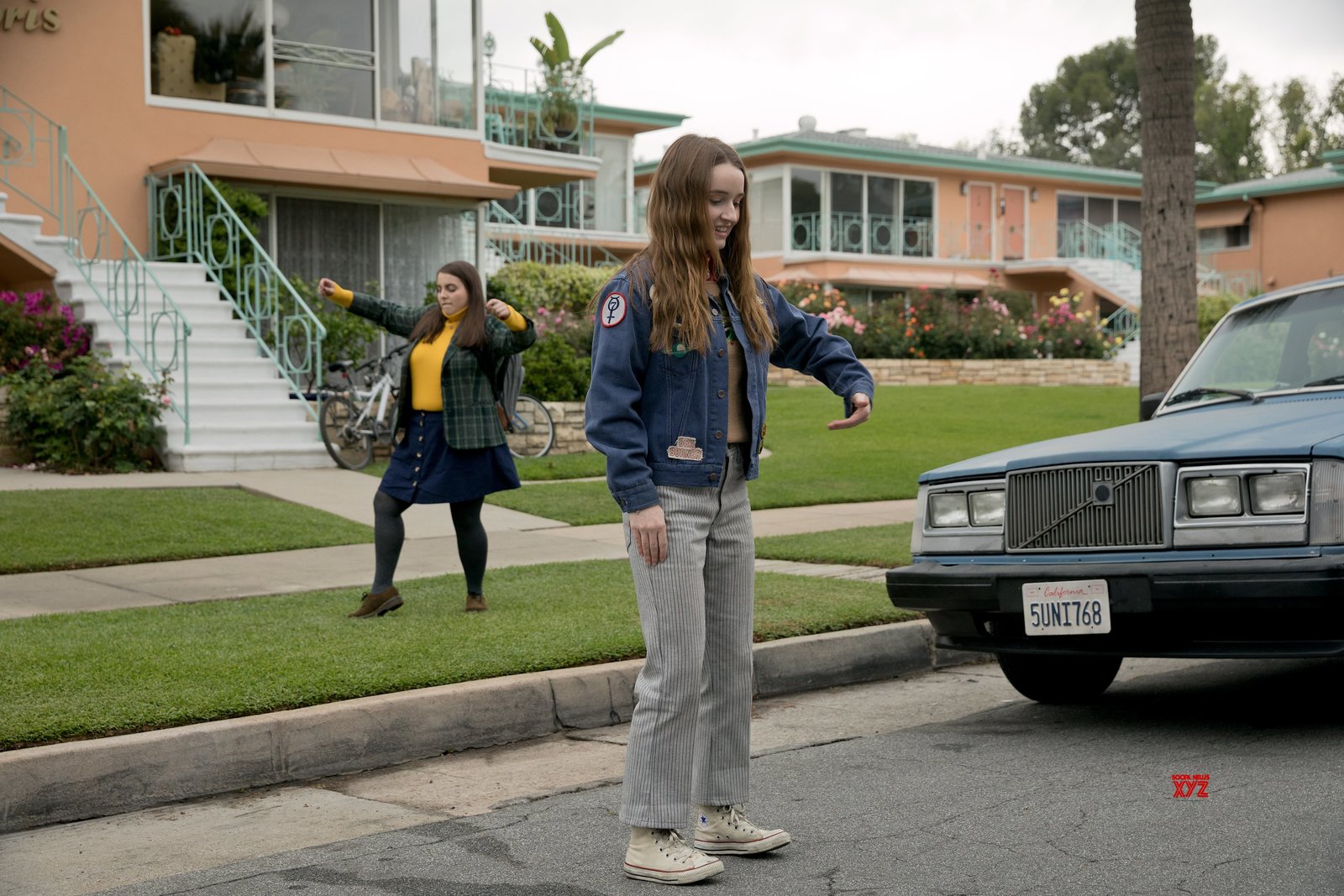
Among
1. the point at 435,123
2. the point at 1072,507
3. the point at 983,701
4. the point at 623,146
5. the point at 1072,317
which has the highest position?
the point at 623,146

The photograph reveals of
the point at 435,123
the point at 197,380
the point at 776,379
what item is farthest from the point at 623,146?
the point at 197,380

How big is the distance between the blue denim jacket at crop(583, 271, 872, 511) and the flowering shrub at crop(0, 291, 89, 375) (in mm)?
11780

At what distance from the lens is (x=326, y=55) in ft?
60.4

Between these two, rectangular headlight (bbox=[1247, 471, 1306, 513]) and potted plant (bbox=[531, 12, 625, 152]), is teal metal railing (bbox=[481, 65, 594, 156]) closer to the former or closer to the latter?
potted plant (bbox=[531, 12, 625, 152])

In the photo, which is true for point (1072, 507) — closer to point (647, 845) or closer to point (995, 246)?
point (647, 845)

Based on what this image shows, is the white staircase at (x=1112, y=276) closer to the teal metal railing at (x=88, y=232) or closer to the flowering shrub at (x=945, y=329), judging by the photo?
the flowering shrub at (x=945, y=329)

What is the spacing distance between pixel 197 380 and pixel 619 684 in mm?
9695

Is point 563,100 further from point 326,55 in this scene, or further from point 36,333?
point 36,333

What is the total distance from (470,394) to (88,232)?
427 inches

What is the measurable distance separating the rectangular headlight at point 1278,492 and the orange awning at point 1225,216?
39.5 meters

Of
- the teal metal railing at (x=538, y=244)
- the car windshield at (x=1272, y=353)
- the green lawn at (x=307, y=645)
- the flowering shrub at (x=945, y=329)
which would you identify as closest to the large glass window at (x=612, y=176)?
the teal metal railing at (x=538, y=244)

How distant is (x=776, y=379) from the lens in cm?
2638

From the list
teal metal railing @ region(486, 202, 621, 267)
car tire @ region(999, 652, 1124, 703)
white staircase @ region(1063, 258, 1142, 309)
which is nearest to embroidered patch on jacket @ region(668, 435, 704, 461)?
car tire @ region(999, 652, 1124, 703)

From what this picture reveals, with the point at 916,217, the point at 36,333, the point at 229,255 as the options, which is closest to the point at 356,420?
the point at 229,255
